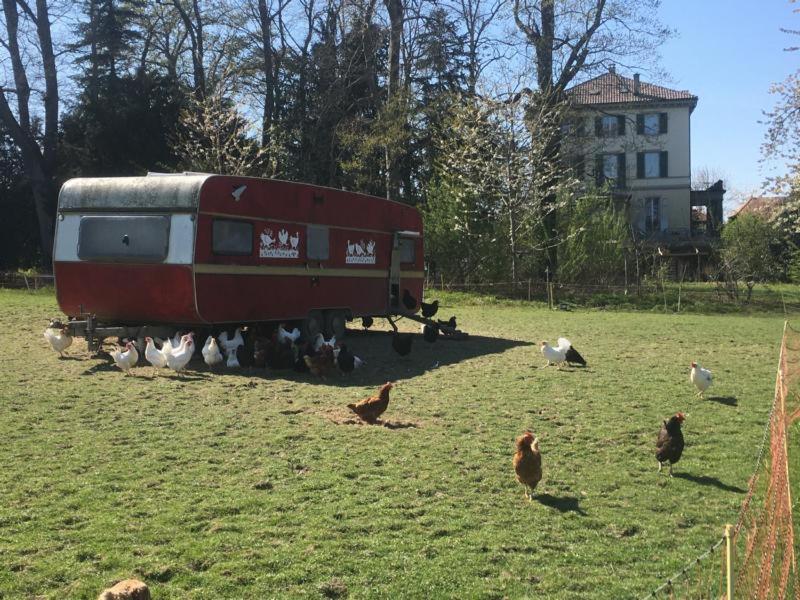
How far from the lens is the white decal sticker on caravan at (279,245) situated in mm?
12992

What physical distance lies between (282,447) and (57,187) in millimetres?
29481

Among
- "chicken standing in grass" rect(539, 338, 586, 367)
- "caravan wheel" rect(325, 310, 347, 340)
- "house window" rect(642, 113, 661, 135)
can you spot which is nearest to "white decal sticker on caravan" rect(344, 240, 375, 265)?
"caravan wheel" rect(325, 310, 347, 340)

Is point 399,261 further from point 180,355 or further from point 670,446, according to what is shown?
point 670,446

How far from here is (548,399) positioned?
959 centimetres

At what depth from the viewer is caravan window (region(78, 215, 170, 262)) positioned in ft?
38.8

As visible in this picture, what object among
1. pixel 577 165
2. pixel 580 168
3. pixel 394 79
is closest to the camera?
pixel 394 79

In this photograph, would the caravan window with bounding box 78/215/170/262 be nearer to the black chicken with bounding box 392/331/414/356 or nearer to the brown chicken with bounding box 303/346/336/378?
the brown chicken with bounding box 303/346/336/378

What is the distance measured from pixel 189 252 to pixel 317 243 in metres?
3.19

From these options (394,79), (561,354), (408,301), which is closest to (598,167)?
(394,79)

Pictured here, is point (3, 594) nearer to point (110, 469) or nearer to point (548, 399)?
point (110, 469)

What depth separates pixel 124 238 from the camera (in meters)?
12.1

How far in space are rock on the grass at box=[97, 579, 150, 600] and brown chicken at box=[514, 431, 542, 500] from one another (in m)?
2.88

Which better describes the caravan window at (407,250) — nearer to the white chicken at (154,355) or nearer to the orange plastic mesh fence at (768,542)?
the white chicken at (154,355)

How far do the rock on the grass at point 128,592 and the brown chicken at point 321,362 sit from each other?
7.71 m
